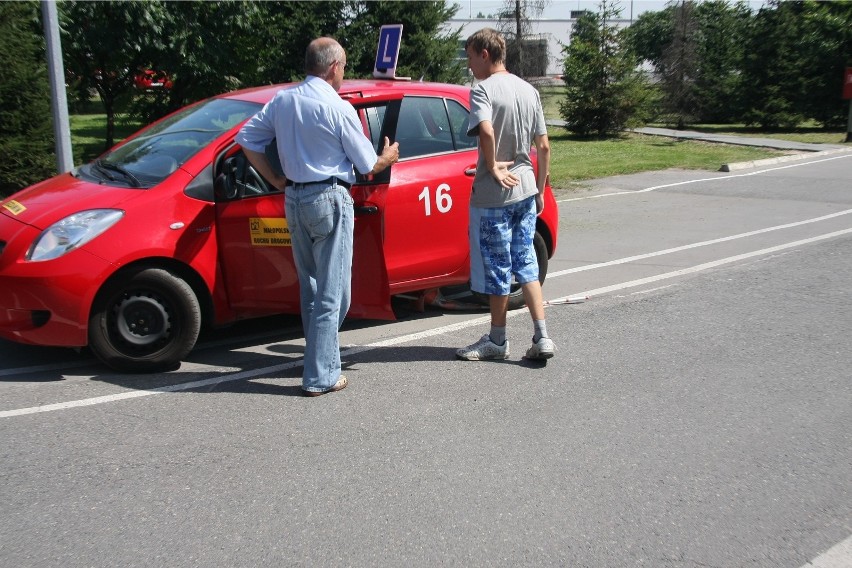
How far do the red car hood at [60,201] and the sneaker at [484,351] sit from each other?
90.2 inches

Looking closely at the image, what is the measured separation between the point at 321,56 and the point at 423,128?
5.40 ft

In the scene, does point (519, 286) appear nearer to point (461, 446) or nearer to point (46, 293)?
point (461, 446)

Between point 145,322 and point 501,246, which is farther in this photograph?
point 501,246

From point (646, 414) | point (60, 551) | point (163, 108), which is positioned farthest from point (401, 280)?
point (163, 108)

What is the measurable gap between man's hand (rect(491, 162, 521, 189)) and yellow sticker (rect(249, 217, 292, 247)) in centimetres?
136

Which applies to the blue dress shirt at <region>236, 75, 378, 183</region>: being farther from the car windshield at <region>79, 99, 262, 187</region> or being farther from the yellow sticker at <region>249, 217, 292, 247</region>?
the car windshield at <region>79, 99, 262, 187</region>

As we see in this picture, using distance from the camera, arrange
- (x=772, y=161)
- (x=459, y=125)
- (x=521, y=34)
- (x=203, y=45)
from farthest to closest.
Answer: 1. (x=521, y=34)
2. (x=772, y=161)
3. (x=203, y=45)
4. (x=459, y=125)

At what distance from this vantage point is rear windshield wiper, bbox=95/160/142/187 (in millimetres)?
5742

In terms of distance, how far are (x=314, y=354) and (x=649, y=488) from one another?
6.80 feet

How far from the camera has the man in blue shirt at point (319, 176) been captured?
5023 mm

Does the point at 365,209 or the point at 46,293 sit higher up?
the point at 365,209

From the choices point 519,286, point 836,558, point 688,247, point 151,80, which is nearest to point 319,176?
point 519,286

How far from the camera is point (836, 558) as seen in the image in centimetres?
352

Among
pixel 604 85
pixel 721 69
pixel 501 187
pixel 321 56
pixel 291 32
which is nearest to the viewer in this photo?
pixel 321 56
